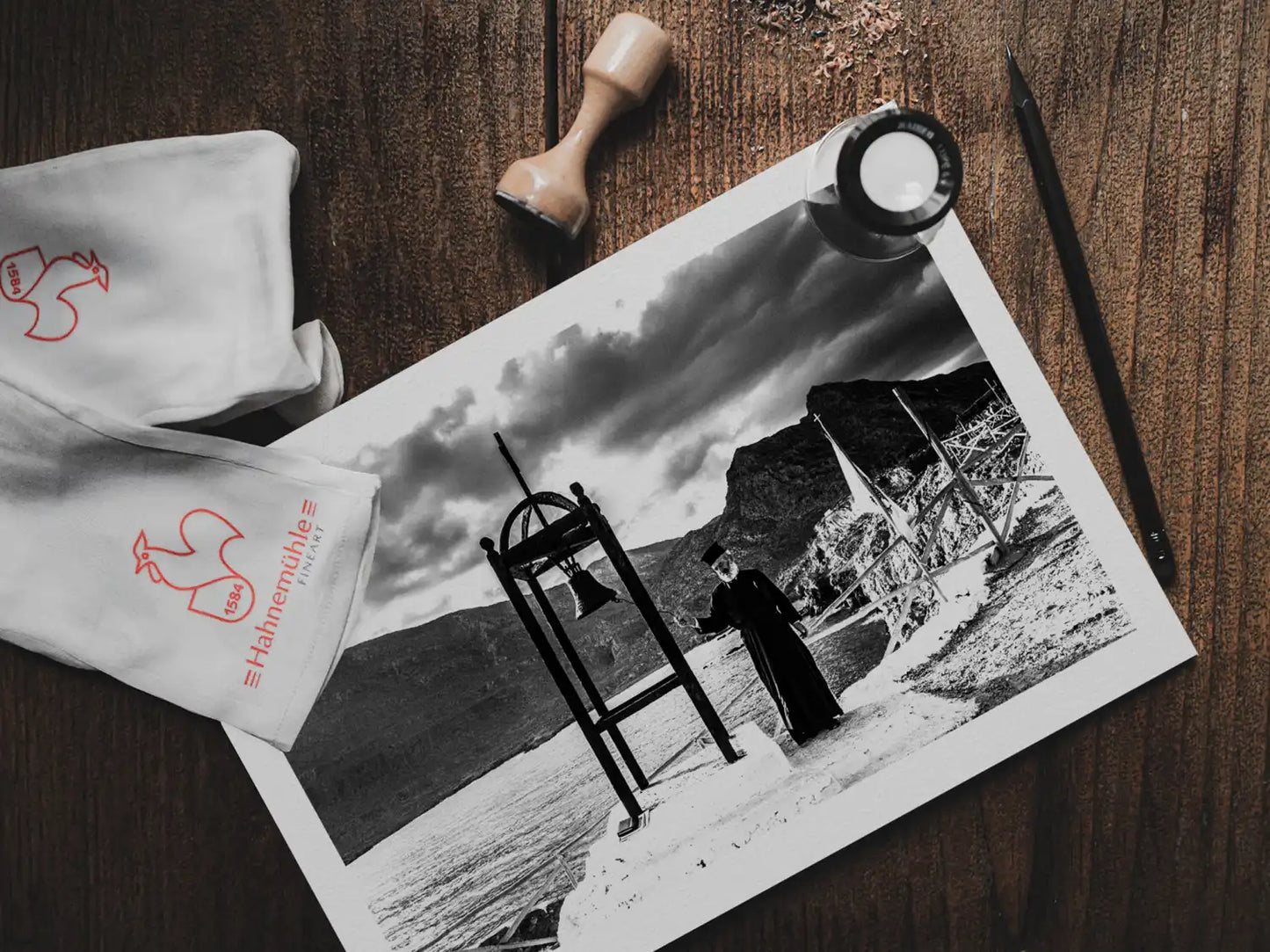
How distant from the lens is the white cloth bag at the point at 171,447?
1.47 feet

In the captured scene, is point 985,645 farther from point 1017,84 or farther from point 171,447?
point 171,447

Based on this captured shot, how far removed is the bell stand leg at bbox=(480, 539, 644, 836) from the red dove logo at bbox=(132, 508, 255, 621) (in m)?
0.14

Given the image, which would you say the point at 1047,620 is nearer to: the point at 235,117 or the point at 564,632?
the point at 564,632

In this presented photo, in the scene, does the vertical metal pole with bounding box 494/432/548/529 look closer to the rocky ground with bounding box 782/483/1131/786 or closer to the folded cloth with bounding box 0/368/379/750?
the folded cloth with bounding box 0/368/379/750

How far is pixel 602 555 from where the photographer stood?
46 cm

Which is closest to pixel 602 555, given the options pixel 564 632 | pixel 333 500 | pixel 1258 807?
pixel 564 632

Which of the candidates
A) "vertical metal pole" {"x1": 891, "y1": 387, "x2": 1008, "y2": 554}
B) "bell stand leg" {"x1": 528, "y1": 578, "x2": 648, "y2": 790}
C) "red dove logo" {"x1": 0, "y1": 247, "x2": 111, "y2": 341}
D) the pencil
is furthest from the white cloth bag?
the pencil

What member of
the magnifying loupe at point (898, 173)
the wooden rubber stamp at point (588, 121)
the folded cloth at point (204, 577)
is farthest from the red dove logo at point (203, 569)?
the magnifying loupe at point (898, 173)

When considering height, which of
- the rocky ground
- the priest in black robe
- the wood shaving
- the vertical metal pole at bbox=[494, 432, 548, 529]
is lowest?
the rocky ground

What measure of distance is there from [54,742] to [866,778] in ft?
1.51

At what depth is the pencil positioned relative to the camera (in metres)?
0.45

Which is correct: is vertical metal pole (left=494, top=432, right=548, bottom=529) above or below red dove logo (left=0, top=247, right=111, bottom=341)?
below

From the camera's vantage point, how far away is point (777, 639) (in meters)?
0.45

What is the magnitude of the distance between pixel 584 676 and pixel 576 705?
0.05ft
